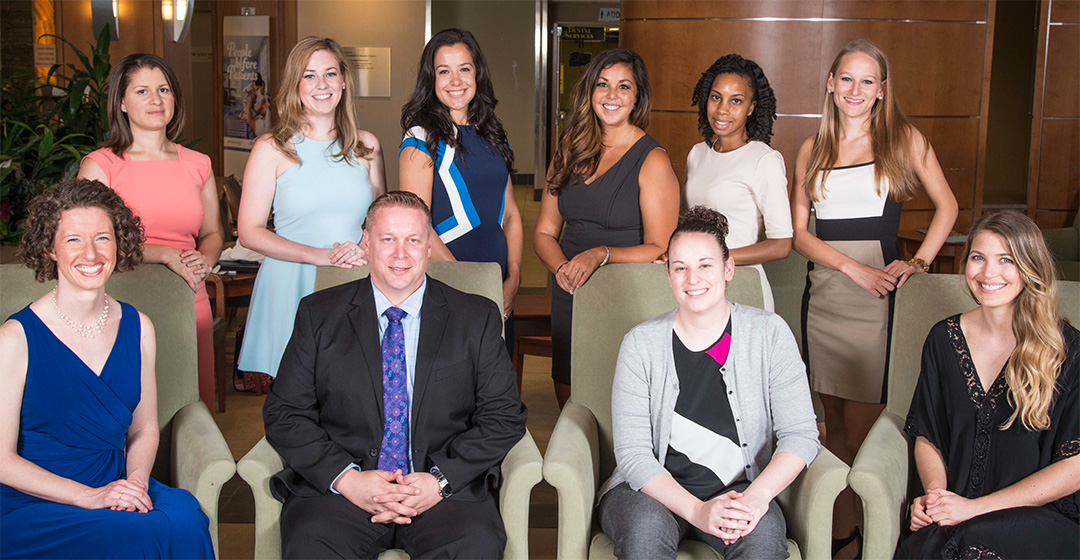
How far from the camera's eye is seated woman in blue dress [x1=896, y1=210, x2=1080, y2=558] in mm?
2154

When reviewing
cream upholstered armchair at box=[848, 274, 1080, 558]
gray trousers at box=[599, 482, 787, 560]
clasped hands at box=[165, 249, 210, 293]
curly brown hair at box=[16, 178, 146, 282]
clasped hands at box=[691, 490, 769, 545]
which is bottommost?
gray trousers at box=[599, 482, 787, 560]

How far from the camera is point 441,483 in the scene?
7.61ft

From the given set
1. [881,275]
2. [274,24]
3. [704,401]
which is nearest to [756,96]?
[881,275]

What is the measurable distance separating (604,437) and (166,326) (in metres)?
1.39

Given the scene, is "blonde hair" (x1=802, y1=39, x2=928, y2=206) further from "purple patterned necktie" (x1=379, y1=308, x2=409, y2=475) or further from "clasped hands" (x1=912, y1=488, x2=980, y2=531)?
"purple patterned necktie" (x1=379, y1=308, x2=409, y2=475)

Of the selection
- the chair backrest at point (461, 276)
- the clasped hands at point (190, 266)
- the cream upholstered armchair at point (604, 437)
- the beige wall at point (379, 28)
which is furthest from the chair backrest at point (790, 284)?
the beige wall at point (379, 28)

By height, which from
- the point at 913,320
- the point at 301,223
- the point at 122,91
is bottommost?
the point at 913,320

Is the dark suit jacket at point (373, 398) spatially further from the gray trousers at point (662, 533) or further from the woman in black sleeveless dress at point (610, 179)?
the woman in black sleeveless dress at point (610, 179)

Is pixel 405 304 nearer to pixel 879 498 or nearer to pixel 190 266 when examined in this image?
pixel 190 266

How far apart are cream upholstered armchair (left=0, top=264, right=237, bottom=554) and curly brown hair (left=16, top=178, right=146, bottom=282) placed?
10.0 inches

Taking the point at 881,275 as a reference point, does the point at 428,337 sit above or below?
below

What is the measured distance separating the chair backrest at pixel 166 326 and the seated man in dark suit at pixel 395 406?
1.49ft

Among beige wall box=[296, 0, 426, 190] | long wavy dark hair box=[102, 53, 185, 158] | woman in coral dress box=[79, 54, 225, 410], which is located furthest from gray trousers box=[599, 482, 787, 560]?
beige wall box=[296, 0, 426, 190]

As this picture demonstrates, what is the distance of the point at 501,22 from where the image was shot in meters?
10.9
